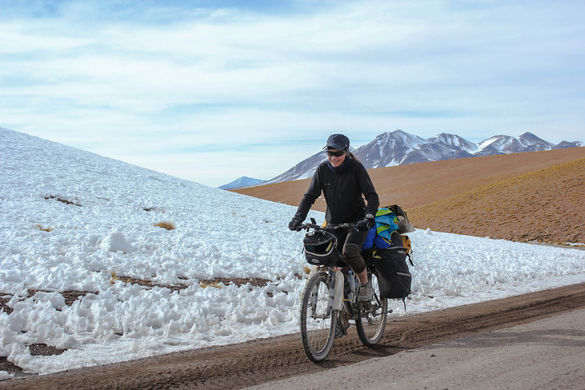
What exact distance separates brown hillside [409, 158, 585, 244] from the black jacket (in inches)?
1248

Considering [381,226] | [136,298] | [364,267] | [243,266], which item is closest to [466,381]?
[364,267]

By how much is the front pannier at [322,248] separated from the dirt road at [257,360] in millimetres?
1161

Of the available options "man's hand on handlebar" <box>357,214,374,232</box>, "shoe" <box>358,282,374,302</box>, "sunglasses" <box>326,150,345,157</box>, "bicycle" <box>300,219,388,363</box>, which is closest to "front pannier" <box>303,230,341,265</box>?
"bicycle" <box>300,219,388,363</box>

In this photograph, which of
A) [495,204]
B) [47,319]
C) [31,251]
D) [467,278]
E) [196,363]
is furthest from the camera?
[495,204]

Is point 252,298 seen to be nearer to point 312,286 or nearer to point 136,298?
point 136,298

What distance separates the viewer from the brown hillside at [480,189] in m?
38.2

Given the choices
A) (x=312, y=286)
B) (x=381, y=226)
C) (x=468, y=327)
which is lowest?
(x=468, y=327)

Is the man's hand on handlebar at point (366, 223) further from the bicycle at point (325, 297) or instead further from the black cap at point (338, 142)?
the black cap at point (338, 142)

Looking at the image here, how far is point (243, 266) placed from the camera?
12297mm

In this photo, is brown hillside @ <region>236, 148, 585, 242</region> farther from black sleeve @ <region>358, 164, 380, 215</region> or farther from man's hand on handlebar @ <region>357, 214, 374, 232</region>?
man's hand on handlebar @ <region>357, 214, 374, 232</region>

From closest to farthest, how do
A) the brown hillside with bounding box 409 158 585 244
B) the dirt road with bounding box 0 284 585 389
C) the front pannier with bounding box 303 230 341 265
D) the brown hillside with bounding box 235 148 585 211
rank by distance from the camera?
the dirt road with bounding box 0 284 585 389
the front pannier with bounding box 303 230 341 265
the brown hillside with bounding box 409 158 585 244
the brown hillside with bounding box 235 148 585 211

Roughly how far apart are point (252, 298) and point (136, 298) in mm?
2119

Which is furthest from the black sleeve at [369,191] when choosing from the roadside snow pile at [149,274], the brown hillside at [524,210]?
the brown hillside at [524,210]

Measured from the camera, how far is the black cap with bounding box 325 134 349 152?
19.8ft
